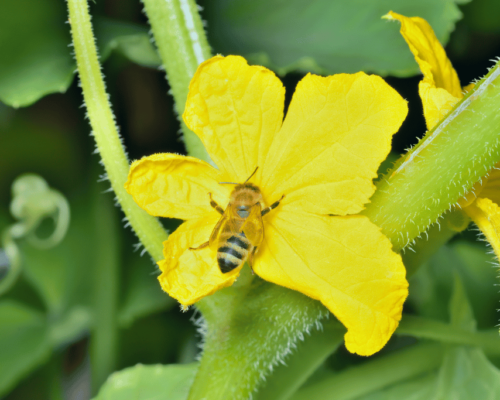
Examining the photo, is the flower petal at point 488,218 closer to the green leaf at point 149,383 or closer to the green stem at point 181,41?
the green stem at point 181,41

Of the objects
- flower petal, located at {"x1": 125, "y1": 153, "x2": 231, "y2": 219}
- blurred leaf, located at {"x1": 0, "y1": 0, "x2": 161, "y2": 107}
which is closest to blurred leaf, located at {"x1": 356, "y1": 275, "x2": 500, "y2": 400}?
flower petal, located at {"x1": 125, "y1": 153, "x2": 231, "y2": 219}

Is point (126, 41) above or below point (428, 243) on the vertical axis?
above

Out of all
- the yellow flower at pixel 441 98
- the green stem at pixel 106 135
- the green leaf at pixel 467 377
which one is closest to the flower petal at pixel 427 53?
the yellow flower at pixel 441 98

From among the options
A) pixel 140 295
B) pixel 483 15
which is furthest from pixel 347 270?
pixel 483 15

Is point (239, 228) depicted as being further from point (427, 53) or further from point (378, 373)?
point (378, 373)

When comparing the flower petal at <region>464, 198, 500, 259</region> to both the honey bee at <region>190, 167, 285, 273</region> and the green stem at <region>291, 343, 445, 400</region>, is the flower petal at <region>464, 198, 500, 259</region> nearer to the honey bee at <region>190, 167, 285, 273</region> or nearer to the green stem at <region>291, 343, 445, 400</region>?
the honey bee at <region>190, 167, 285, 273</region>

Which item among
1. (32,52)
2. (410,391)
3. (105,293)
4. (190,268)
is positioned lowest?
(410,391)
